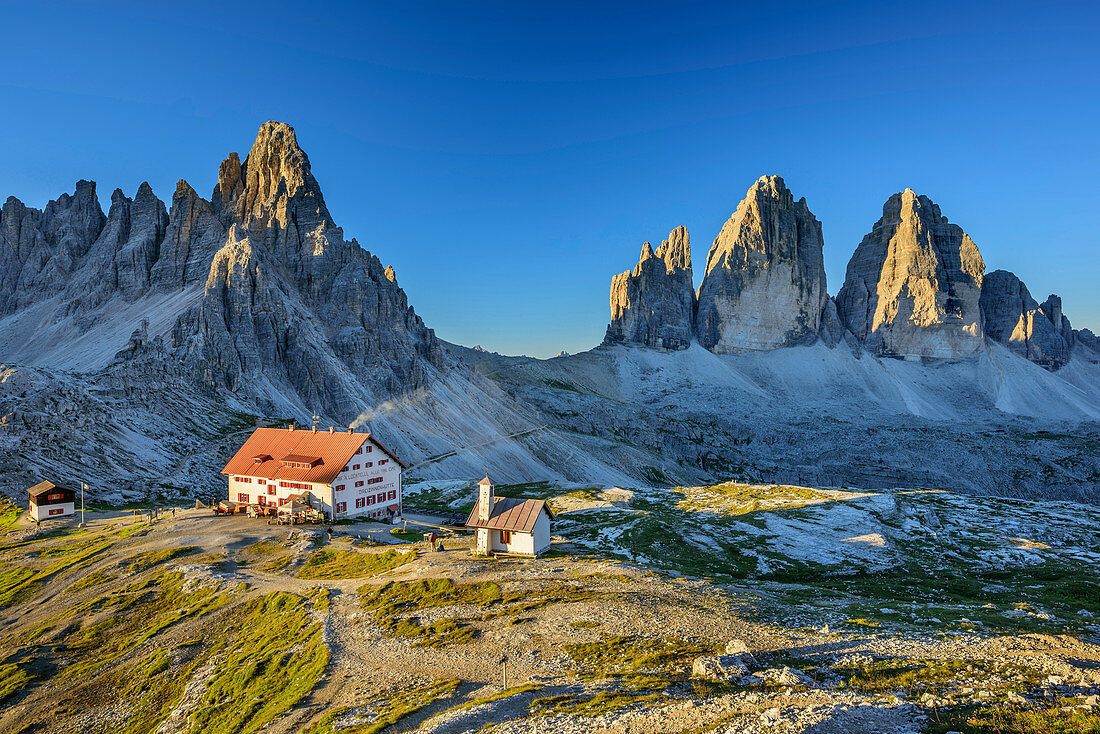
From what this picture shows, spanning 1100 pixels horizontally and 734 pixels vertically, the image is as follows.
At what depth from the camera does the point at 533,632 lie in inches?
1185

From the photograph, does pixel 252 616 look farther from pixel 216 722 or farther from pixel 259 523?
pixel 259 523

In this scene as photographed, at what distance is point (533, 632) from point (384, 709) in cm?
913

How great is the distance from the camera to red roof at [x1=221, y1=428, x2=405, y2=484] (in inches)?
2488

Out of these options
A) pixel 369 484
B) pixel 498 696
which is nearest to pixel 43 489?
pixel 369 484

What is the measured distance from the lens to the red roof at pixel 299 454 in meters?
63.2

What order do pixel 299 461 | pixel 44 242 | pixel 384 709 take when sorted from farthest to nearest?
1. pixel 44 242
2. pixel 299 461
3. pixel 384 709

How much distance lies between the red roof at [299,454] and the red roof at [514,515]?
21.6 metres

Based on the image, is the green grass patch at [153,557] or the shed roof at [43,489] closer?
the green grass patch at [153,557]

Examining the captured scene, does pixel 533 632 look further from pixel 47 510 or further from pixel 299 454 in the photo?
pixel 47 510

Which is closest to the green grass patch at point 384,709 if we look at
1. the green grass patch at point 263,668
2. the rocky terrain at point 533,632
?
the rocky terrain at point 533,632

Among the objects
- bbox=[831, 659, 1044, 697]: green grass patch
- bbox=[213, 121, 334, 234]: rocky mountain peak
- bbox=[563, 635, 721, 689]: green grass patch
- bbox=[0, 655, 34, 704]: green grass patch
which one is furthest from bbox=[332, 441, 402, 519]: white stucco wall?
bbox=[213, 121, 334, 234]: rocky mountain peak

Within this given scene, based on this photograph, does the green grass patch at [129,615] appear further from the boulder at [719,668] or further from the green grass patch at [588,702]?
the boulder at [719,668]

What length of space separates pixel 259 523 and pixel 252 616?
2710 cm

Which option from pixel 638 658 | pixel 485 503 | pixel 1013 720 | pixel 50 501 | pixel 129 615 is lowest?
pixel 129 615
